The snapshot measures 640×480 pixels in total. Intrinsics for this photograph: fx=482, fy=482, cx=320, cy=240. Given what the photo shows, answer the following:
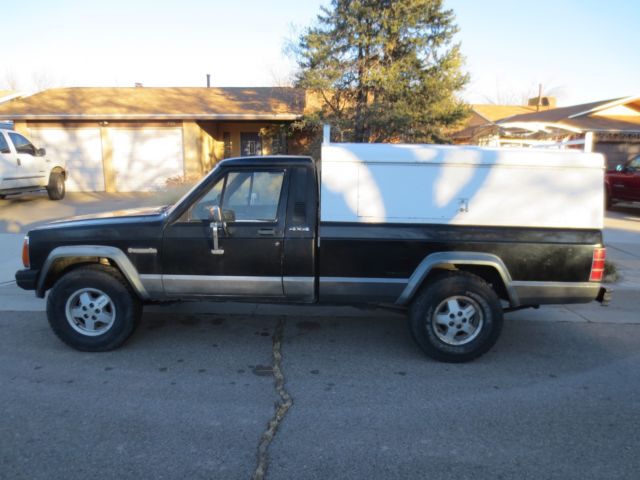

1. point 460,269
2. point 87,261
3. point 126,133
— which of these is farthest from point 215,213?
point 126,133

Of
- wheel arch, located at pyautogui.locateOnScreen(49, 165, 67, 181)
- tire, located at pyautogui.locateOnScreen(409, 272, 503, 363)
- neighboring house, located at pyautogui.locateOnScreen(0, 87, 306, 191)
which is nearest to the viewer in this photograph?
tire, located at pyautogui.locateOnScreen(409, 272, 503, 363)

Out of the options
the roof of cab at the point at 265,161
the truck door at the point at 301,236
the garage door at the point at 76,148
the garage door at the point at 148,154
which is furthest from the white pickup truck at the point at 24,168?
the truck door at the point at 301,236

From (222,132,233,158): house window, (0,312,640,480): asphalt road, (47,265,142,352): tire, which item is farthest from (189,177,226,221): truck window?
(222,132,233,158): house window

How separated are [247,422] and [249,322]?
6.89 ft

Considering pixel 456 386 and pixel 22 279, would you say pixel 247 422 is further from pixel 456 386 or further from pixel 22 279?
pixel 22 279

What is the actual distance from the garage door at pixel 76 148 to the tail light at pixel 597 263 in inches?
699

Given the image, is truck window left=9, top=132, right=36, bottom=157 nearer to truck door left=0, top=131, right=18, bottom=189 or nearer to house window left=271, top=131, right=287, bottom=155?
truck door left=0, top=131, right=18, bottom=189

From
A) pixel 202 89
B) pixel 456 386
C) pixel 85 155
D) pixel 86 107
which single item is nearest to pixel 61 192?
pixel 85 155

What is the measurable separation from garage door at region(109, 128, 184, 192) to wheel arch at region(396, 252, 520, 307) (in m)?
15.4

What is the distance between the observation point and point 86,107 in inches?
710

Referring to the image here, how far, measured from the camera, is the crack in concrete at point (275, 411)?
9.38 feet

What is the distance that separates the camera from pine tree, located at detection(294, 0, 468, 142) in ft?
46.2

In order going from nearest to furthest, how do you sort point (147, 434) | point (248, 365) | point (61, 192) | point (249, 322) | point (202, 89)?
1. point (147, 434)
2. point (248, 365)
3. point (249, 322)
4. point (61, 192)
5. point (202, 89)

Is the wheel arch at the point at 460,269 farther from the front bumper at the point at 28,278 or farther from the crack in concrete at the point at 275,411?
the front bumper at the point at 28,278
